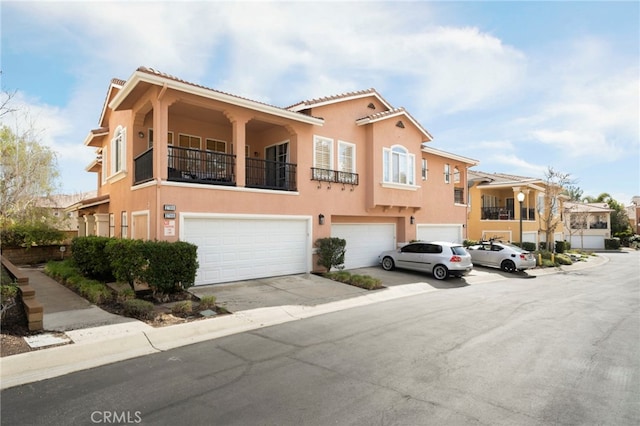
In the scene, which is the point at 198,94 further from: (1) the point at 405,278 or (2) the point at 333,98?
(1) the point at 405,278

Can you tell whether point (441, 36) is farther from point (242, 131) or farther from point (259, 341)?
point (259, 341)

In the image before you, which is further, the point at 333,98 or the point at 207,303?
the point at 333,98

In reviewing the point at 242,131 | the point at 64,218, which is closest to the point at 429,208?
the point at 242,131

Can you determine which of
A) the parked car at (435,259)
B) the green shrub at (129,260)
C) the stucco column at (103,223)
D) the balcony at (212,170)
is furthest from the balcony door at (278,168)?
the stucco column at (103,223)

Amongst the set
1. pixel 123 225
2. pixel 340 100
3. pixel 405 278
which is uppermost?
pixel 340 100

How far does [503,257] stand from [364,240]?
24.9 feet

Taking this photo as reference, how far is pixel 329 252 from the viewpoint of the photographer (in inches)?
567

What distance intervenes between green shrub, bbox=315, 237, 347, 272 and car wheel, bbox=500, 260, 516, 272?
9.72 meters

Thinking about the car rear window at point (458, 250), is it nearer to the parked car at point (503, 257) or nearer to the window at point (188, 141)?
the parked car at point (503, 257)

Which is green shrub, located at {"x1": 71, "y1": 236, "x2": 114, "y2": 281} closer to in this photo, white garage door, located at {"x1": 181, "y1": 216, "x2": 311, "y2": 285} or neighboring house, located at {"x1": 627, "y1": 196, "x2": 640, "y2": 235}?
white garage door, located at {"x1": 181, "y1": 216, "x2": 311, "y2": 285}

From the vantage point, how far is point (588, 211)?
42219 millimetres

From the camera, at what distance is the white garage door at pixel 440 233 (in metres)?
20.5

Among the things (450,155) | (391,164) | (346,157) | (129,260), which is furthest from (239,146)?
(450,155)

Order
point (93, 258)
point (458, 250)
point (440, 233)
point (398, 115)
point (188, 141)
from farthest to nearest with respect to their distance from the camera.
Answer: point (440, 233)
point (398, 115)
point (458, 250)
point (188, 141)
point (93, 258)
